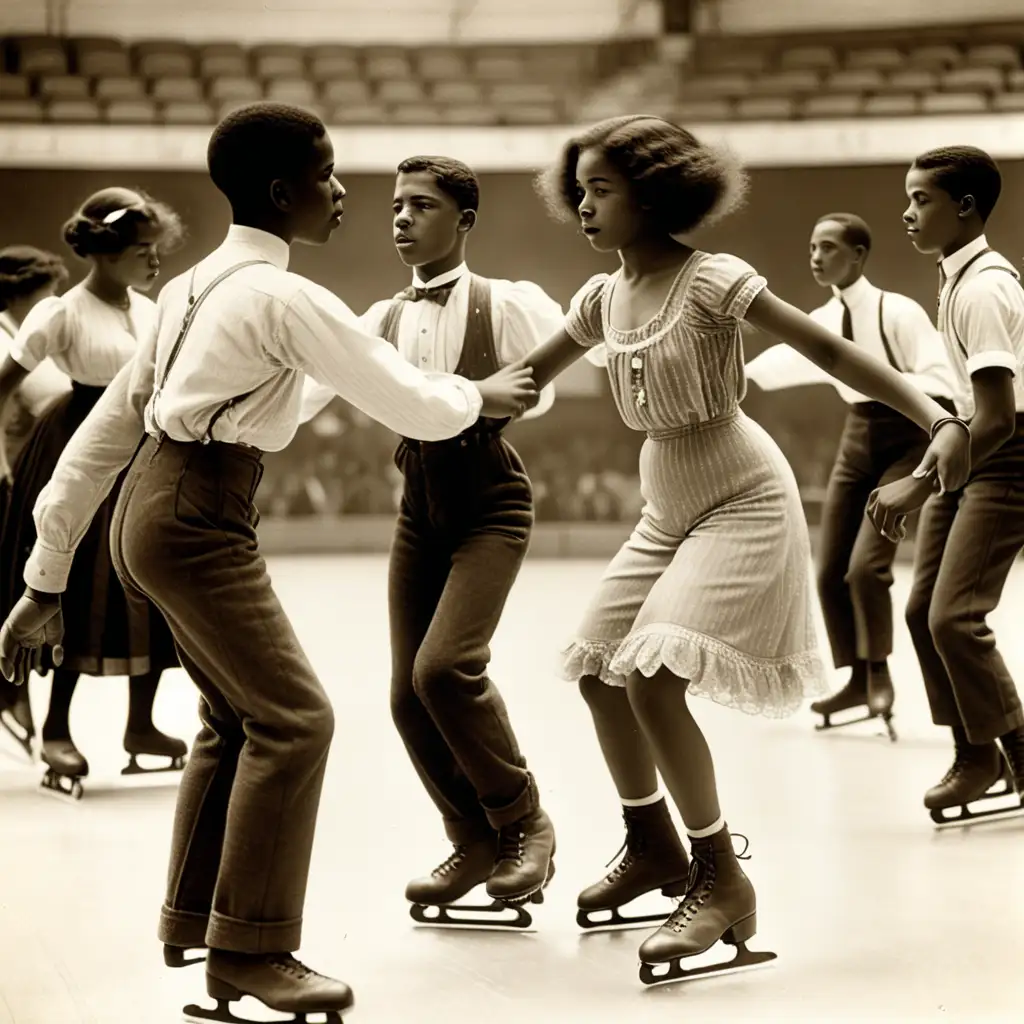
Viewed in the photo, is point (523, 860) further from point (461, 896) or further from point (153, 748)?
point (153, 748)

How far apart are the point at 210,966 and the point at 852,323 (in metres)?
3.41

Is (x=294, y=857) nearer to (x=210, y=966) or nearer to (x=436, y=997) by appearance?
(x=210, y=966)

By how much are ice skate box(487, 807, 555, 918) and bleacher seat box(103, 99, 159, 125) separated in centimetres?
1026

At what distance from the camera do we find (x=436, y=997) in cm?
265

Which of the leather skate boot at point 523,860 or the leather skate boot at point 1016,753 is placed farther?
the leather skate boot at point 1016,753

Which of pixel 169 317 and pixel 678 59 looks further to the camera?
pixel 678 59

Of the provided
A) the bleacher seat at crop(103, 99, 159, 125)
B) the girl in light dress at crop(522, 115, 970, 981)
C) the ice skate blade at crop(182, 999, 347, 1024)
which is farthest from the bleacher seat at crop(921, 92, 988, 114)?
the ice skate blade at crop(182, 999, 347, 1024)

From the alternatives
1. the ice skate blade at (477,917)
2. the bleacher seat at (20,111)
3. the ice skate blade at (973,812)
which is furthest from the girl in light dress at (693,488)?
the bleacher seat at (20,111)

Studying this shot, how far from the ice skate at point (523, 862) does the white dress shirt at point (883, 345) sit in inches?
85.9

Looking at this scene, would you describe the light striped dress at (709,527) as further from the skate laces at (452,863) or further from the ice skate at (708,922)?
the skate laces at (452,863)

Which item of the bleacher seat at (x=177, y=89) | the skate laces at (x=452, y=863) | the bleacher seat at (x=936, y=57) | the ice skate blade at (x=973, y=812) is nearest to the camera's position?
the skate laces at (x=452, y=863)

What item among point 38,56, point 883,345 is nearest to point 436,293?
point 883,345

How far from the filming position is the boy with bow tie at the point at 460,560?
9.97 feet

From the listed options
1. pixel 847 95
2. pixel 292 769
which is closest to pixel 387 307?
pixel 292 769
